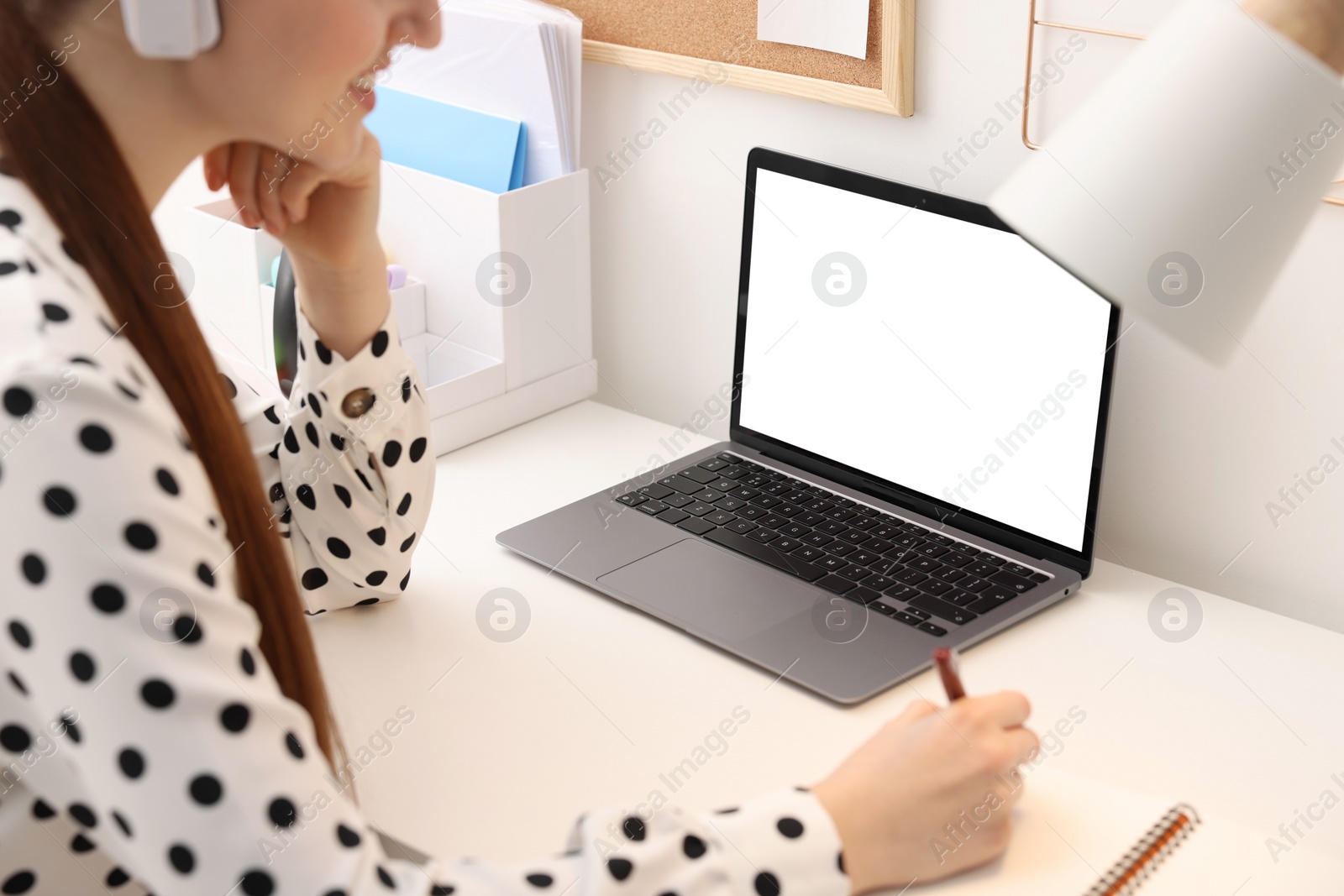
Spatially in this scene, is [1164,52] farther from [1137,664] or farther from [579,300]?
[579,300]

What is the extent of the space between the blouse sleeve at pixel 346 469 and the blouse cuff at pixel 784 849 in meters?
0.41

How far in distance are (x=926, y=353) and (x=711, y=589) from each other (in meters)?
0.26

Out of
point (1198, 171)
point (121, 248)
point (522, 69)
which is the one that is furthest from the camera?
point (522, 69)

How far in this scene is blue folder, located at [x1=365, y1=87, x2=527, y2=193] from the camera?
131 cm

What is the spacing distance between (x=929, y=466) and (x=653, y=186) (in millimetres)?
440

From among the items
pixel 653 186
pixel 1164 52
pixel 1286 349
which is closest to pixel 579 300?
pixel 653 186

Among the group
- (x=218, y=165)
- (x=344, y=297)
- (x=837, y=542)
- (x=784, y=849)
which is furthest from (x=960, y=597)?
(x=218, y=165)

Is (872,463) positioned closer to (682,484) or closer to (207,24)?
(682,484)

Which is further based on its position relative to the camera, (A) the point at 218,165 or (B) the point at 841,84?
(B) the point at 841,84

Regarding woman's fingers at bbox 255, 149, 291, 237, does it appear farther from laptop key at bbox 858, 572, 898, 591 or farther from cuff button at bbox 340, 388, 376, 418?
laptop key at bbox 858, 572, 898, 591

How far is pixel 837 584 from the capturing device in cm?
98

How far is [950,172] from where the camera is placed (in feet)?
3.57

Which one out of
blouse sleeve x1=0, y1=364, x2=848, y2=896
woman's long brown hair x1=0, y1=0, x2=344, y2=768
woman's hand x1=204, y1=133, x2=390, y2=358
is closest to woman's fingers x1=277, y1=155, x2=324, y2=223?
woman's hand x1=204, y1=133, x2=390, y2=358

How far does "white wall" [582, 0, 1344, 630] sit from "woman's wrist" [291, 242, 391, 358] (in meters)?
0.41
